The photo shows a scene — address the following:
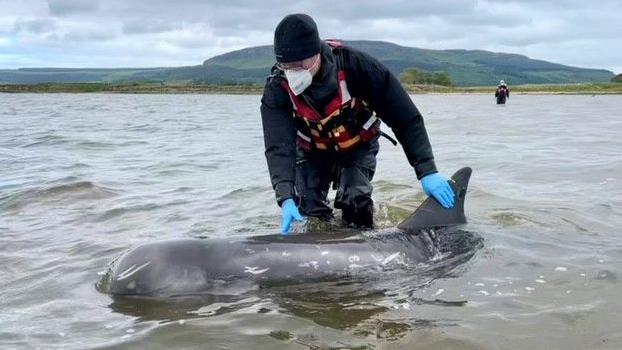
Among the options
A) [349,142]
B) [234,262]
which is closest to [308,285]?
[234,262]

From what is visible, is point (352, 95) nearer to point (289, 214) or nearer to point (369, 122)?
point (369, 122)

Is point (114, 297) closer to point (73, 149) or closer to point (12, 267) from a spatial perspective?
point (12, 267)

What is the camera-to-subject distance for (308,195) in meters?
7.60

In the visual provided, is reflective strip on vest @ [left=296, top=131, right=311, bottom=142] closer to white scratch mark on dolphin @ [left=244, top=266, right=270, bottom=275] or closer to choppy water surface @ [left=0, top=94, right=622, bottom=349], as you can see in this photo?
choppy water surface @ [left=0, top=94, right=622, bottom=349]

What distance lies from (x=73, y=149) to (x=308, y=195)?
13742mm

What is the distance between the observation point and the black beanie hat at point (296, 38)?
5887 millimetres

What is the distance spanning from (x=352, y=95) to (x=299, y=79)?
74cm

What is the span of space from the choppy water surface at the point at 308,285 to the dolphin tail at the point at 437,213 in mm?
515

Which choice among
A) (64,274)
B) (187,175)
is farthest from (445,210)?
(187,175)

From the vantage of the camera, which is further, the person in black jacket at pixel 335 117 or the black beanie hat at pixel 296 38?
the person in black jacket at pixel 335 117

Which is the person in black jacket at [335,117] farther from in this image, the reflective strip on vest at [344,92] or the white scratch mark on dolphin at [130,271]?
the white scratch mark on dolphin at [130,271]

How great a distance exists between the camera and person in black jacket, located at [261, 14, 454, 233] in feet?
20.1

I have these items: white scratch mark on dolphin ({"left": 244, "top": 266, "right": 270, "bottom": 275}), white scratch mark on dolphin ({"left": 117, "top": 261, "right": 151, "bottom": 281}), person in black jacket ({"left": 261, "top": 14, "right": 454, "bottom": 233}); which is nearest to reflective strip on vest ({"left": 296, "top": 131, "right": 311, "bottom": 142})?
person in black jacket ({"left": 261, "top": 14, "right": 454, "bottom": 233})

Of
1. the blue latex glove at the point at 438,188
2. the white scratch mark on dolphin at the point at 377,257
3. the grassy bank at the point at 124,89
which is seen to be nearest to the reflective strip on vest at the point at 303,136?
the blue latex glove at the point at 438,188
